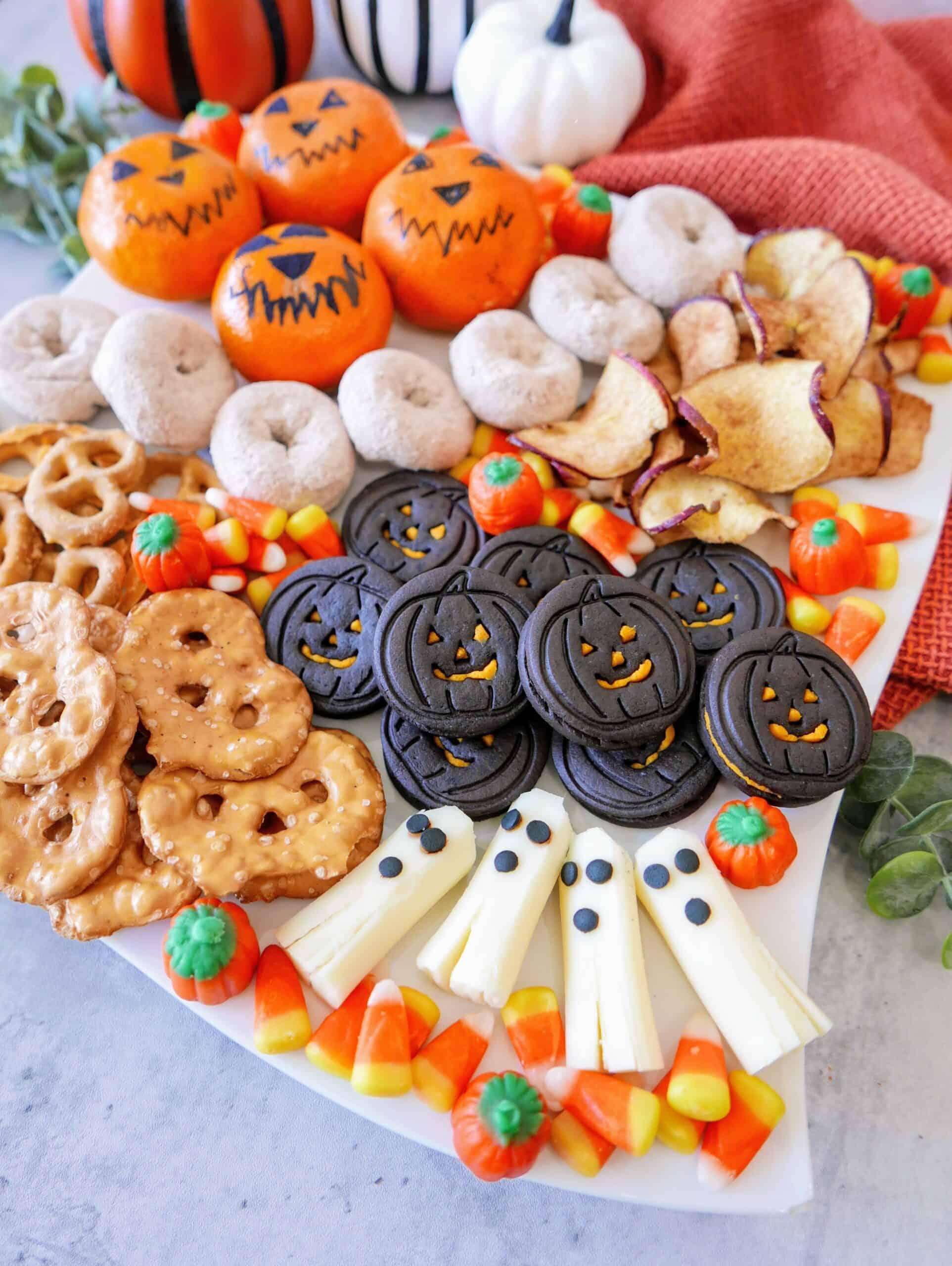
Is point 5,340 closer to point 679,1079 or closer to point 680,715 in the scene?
point 680,715

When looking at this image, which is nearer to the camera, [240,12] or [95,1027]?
[95,1027]

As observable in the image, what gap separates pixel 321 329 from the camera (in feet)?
6.53

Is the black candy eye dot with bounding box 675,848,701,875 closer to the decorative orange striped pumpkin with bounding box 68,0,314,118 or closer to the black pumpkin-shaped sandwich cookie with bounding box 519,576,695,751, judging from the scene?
the black pumpkin-shaped sandwich cookie with bounding box 519,576,695,751

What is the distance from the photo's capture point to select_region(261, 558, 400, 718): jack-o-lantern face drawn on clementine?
1.72 m

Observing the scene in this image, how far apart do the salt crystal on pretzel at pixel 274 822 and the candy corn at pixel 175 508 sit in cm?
54

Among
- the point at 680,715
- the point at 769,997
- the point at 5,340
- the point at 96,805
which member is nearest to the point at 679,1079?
the point at 769,997

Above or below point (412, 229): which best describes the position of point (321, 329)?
below

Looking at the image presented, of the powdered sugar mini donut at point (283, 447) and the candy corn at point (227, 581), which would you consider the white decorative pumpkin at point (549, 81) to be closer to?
the powdered sugar mini donut at point (283, 447)

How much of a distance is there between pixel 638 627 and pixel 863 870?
726 millimetres

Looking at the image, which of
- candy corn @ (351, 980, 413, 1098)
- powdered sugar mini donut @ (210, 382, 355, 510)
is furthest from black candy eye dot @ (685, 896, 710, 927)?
powdered sugar mini donut @ (210, 382, 355, 510)

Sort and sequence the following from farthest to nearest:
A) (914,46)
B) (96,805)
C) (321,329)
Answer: (914,46)
(321,329)
(96,805)

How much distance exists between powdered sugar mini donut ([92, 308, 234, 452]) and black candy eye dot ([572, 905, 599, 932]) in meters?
1.28

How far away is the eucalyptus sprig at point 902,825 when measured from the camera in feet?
5.60

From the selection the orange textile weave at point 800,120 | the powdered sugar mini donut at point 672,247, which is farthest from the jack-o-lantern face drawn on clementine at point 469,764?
the orange textile weave at point 800,120
